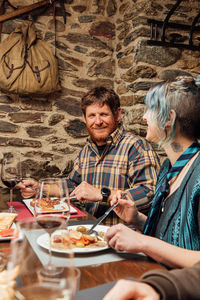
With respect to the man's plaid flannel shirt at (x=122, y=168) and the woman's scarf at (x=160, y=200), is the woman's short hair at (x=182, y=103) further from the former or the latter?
the man's plaid flannel shirt at (x=122, y=168)

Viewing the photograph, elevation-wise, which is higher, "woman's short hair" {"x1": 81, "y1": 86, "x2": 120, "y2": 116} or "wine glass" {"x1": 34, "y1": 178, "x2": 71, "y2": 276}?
"woman's short hair" {"x1": 81, "y1": 86, "x2": 120, "y2": 116}

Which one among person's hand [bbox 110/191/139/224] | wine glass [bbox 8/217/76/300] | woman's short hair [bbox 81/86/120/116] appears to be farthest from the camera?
woman's short hair [bbox 81/86/120/116]

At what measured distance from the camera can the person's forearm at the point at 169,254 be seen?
76 centimetres

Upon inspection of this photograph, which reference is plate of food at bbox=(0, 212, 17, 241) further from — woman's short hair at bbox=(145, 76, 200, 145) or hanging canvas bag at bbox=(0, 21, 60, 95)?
hanging canvas bag at bbox=(0, 21, 60, 95)

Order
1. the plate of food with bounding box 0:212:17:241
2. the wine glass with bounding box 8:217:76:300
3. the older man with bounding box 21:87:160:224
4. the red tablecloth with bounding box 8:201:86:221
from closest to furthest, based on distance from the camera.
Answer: the wine glass with bounding box 8:217:76:300 < the plate of food with bounding box 0:212:17:241 < the red tablecloth with bounding box 8:201:86:221 < the older man with bounding box 21:87:160:224

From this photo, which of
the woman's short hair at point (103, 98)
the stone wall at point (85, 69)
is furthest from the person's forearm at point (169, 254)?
the stone wall at point (85, 69)

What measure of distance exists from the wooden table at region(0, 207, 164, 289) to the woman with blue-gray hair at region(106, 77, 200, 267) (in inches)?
1.3

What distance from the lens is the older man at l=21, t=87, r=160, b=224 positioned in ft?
5.27

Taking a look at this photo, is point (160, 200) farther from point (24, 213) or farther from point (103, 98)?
point (103, 98)

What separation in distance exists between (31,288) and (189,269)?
0.98 ft

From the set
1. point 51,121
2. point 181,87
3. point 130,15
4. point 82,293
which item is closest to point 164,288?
point 82,293

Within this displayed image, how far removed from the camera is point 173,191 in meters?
1.06

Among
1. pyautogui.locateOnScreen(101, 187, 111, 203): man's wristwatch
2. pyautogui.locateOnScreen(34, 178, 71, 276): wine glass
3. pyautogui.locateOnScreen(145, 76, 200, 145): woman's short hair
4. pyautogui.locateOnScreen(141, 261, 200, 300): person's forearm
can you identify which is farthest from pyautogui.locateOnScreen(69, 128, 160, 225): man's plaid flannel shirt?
pyautogui.locateOnScreen(141, 261, 200, 300): person's forearm

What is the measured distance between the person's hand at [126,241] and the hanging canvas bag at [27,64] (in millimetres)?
1765
